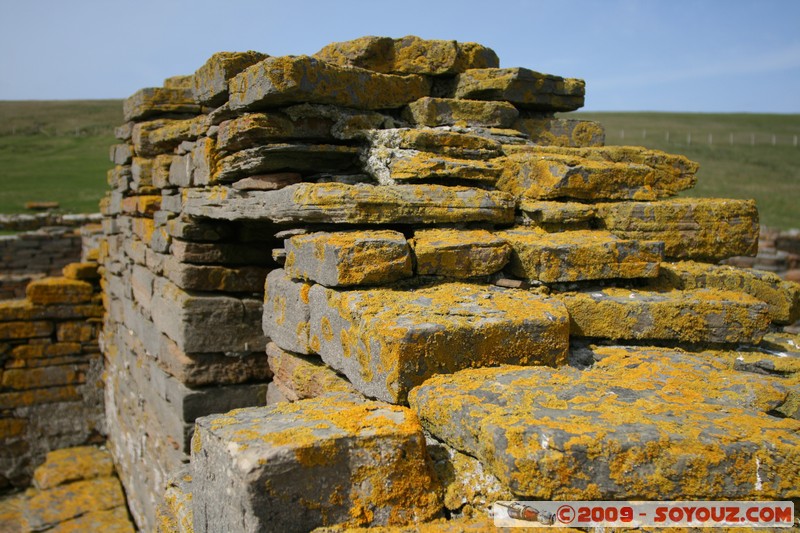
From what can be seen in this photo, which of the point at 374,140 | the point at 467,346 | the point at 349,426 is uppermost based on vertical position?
the point at 374,140

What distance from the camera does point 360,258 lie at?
301cm

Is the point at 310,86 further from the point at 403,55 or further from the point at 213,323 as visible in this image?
the point at 213,323

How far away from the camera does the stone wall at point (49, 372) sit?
842 centimetres

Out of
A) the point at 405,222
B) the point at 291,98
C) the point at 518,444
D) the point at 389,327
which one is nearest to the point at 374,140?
the point at 291,98

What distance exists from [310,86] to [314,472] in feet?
8.22

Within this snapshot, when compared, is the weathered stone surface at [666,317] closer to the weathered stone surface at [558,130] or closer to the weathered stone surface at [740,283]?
the weathered stone surface at [740,283]

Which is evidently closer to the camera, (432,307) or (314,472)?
(314,472)

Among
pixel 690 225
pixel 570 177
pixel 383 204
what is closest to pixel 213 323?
pixel 383 204

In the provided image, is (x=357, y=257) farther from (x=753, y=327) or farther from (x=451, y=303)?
(x=753, y=327)

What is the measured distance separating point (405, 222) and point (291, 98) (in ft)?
3.77

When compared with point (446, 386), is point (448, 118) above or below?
above

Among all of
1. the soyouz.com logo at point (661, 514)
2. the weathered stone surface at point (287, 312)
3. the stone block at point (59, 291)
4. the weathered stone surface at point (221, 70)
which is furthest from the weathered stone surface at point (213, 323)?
the stone block at point (59, 291)

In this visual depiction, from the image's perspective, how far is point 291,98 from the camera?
386 centimetres

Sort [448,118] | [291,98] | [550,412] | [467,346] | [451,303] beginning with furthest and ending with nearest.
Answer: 1. [448,118]
2. [291,98]
3. [451,303]
4. [467,346]
5. [550,412]
